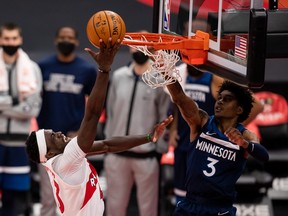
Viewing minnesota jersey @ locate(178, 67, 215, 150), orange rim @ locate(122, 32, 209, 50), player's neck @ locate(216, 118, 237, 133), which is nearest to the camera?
orange rim @ locate(122, 32, 209, 50)

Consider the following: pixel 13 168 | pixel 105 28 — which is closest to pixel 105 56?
pixel 105 28

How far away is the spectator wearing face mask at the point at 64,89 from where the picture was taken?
8.50m

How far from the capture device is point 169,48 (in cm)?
555

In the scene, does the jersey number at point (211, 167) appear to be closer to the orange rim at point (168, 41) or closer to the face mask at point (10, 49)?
the orange rim at point (168, 41)

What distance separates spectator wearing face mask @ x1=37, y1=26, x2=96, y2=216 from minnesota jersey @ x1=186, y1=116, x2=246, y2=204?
2.64m

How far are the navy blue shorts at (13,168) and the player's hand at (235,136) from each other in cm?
315

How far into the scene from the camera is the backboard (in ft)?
16.2

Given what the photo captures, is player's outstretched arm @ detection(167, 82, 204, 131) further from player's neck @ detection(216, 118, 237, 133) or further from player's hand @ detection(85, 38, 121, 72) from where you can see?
player's hand @ detection(85, 38, 121, 72)

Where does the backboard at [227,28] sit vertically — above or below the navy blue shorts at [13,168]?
above

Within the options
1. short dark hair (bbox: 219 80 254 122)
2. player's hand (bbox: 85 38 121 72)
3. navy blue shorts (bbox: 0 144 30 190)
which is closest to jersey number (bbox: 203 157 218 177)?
short dark hair (bbox: 219 80 254 122)

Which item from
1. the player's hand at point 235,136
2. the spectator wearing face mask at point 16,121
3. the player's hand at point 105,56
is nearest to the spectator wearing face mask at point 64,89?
the spectator wearing face mask at point 16,121

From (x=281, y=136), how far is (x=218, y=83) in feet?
6.91

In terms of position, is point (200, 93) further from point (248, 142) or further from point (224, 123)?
point (248, 142)

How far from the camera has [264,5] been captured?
17.8 ft
